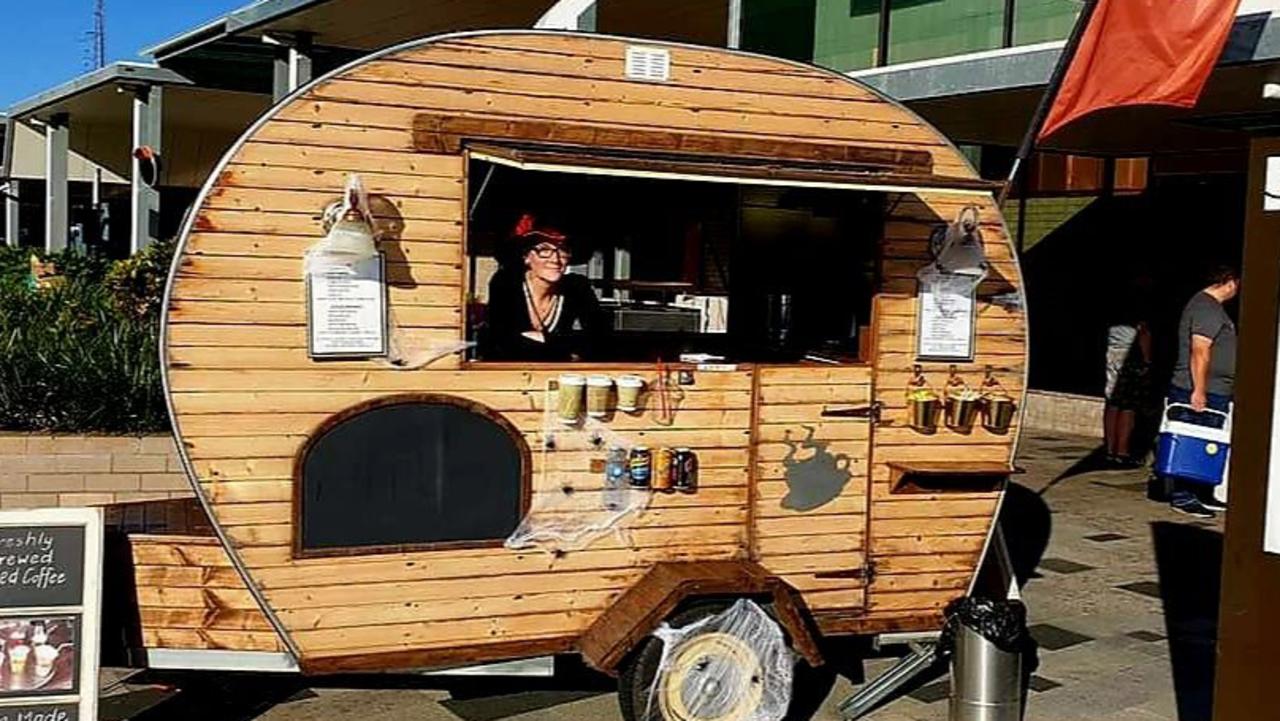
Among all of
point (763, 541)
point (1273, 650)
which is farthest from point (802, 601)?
point (1273, 650)

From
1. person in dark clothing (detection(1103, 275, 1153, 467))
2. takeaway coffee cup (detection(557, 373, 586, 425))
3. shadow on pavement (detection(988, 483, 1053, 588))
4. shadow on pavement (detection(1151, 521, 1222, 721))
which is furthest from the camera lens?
person in dark clothing (detection(1103, 275, 1153, 467))

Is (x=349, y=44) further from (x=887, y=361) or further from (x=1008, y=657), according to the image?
(x=1008, y=657)

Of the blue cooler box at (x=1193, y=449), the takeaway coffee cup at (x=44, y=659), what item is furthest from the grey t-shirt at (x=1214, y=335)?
the takeaway coffee cup at (x=44, y=659)

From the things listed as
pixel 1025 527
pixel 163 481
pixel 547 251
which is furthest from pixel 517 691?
pixel 1025 527

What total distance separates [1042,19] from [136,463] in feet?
22.5

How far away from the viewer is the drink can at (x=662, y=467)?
16.0 feet

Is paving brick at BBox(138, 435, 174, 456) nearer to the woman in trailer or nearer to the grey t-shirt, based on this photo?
the woman in trailer

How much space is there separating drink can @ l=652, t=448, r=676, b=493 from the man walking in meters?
5.70

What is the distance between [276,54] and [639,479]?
970 centimetres

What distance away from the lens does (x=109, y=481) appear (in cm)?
743

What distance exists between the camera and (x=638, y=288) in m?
7.74

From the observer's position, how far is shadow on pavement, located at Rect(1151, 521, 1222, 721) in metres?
5.85

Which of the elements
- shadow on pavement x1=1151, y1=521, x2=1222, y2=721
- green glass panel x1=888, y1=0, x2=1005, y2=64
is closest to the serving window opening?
shadow on pavement x1=1151, y1=521, x2=1222, y2=721

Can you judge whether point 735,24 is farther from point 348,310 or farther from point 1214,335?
point 348,310
